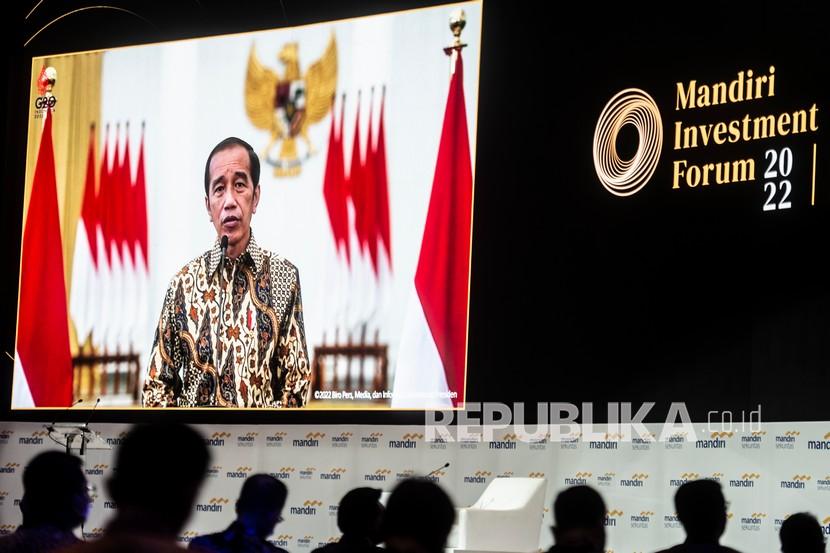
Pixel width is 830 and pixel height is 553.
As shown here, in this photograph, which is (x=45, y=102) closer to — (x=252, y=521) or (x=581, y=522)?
(x=252, y=521)

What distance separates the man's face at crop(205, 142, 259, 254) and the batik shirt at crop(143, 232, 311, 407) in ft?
0.44

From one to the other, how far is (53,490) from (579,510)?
1.37 m

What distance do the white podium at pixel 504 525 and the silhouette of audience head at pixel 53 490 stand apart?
4.50 m

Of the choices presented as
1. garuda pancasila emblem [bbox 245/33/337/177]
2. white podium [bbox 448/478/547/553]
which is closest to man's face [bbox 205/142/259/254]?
garuda pancasila emblem [bbox 245/33/337/177]

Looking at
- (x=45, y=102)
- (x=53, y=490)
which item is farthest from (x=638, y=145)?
(x=53, y=490)

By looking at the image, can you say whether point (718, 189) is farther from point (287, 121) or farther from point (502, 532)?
point (287, 121)

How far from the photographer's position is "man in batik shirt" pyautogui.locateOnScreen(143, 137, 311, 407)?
28.4 ft

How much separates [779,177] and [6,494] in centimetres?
693

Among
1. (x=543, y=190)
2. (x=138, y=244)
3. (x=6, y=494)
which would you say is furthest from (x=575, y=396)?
(x=6, y=494)

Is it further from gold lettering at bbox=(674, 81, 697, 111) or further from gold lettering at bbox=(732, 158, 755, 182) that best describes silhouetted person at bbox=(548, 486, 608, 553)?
gold lettering at bbox=(674, 81, 697, 111)

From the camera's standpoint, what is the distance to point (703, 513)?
343cm

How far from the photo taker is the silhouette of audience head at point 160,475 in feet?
6.06

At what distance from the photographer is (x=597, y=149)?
7824 mm

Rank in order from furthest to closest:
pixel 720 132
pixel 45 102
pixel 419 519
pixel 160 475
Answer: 1. pixel 45 102
2. pixel 720 132
3. pixel 419 519
4. pixel 160 475
